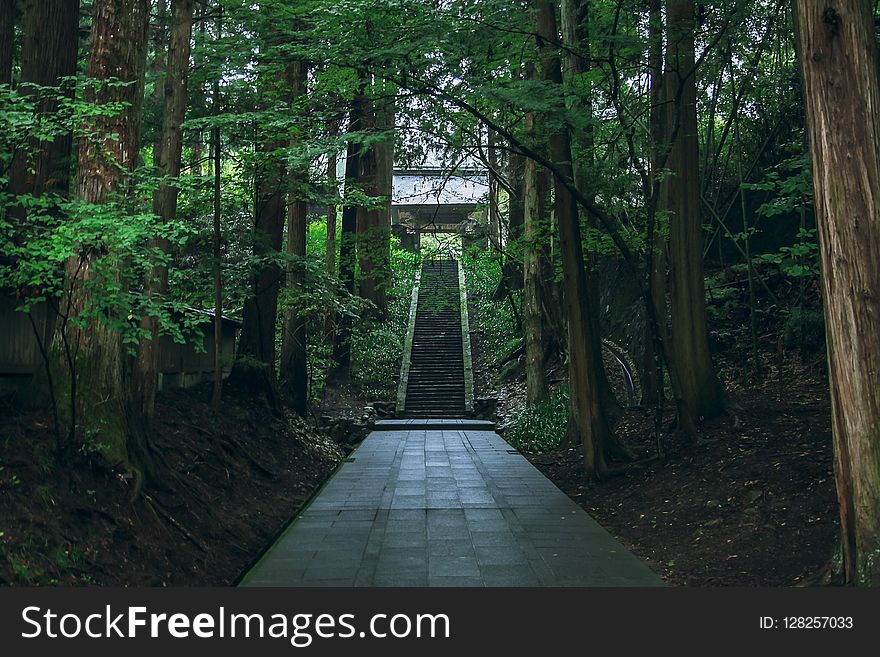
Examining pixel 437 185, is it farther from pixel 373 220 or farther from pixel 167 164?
pixel 167 164

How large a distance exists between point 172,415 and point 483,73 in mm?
6828

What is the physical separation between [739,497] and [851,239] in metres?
4.20

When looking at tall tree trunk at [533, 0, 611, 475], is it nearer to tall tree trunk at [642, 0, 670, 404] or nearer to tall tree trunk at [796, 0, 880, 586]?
tall tree trunk at [642, 0, 670, 404]

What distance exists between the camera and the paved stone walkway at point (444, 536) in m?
6.72

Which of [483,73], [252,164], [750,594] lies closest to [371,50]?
[483,73]

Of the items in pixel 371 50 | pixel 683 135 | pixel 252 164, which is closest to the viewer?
pixel 371 50

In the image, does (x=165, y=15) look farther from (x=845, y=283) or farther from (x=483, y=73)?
(x=845, y=283)

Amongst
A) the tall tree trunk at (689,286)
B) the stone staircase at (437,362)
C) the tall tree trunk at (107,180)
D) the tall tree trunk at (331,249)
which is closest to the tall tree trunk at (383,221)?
the tall tree trunk at (331,249)

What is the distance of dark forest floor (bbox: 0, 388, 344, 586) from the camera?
6.43 meters

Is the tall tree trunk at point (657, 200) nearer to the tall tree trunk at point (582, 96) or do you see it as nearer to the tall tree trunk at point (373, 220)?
the tall tree trunk at point (582, 96)

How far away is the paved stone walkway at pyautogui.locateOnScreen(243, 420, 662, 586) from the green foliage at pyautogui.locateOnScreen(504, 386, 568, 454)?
3.16 m

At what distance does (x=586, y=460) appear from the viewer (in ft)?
42.0

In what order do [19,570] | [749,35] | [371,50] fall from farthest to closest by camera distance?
1. [749,35]
2. [371,50]
3. [19,570]

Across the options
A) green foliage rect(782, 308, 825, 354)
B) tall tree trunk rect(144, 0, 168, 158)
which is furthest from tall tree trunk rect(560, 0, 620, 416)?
tall tree trunk rect(144, 0, 168, 158)
